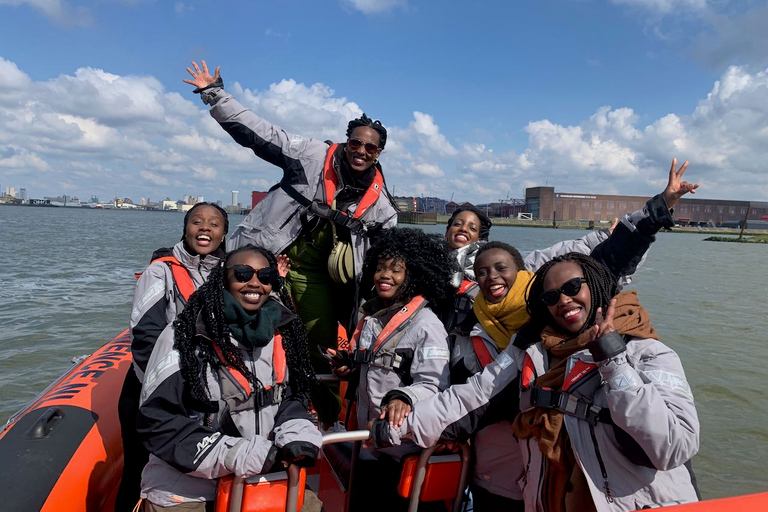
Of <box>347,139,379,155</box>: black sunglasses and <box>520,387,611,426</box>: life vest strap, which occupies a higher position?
<box>347,139,379,155</box>: black sunglasses

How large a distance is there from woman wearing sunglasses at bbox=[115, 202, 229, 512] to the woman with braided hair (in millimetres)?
489

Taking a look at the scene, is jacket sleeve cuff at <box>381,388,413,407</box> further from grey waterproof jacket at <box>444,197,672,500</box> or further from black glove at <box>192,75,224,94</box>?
black glove at <box>192,75,224,94</box>

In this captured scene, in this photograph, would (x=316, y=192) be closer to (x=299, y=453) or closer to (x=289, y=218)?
(x=289, y=218)

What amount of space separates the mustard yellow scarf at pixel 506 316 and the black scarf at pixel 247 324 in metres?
0.99

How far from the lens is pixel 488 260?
102 inches

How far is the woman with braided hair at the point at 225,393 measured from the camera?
2002 mm

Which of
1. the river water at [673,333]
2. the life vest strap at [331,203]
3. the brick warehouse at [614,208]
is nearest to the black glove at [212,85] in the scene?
the life vest strap at [331,203]

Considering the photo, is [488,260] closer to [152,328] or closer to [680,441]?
[680,441]

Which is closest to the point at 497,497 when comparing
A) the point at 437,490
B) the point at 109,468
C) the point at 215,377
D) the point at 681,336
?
the point at 437,490

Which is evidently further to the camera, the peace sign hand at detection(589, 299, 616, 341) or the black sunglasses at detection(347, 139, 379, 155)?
the black sunglasses at detection(347, 139, 379, 155)

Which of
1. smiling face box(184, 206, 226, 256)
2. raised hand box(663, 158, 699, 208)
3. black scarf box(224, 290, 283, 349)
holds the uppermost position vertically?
raised hand box(663, 158, 699, 208)

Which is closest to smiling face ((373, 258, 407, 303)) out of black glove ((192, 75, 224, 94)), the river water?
black glove ((192, 75, 224, 94))

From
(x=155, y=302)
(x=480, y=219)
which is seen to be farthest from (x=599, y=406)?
(x=155, y=302)

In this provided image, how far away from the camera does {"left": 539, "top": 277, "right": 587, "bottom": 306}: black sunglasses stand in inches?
77.1
